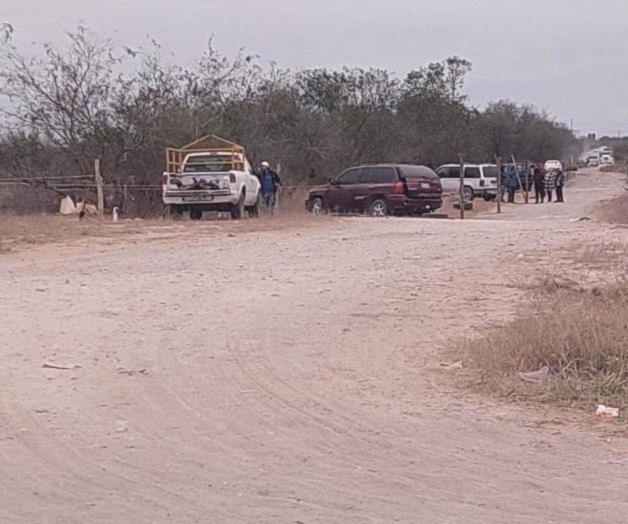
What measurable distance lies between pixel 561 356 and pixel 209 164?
784 inches

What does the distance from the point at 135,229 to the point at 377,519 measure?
18043 millimetres

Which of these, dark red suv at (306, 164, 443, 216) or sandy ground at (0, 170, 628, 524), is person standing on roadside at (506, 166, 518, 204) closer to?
dark red suv at (306, 164, 443, 216)

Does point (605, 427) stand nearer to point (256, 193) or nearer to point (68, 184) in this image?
point (256, 193)

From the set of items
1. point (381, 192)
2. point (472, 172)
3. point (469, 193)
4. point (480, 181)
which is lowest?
point (469, 193)

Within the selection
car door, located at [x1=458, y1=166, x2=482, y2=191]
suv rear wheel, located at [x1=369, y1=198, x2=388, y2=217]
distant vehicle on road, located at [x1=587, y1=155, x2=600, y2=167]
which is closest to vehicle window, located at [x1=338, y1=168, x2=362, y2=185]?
suv rear wheel, located at [x1=369, y1=198, x2=388, y2=217]

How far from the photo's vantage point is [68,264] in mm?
16297

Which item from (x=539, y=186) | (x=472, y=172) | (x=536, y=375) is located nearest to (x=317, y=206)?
(x=539, y=186)

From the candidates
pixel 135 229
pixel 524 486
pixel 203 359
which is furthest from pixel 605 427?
pixel 135 229

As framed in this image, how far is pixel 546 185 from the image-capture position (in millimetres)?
46969

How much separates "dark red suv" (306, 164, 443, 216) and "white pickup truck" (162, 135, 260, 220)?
3.30m

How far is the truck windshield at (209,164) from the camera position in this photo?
91.4ft

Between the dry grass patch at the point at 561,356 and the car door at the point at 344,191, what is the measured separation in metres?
21.7

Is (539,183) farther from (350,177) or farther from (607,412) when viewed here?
(607,412)

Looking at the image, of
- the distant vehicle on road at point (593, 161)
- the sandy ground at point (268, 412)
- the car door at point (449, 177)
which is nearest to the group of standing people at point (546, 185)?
the car door at point (449, 177)
